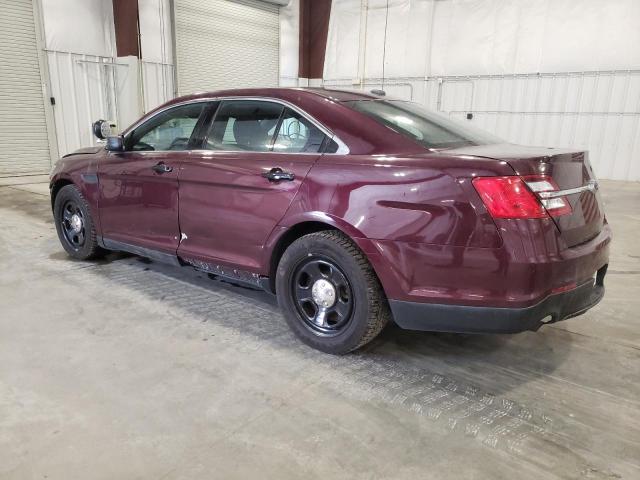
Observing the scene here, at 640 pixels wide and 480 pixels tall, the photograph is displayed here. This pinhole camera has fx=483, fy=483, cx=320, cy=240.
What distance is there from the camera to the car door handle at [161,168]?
3.23 metres

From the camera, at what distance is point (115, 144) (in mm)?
3619

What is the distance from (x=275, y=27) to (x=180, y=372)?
14123 mm

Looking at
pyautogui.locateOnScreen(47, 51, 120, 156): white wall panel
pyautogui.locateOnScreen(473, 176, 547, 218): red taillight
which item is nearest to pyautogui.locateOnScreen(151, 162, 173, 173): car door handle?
pyautogui.locateOnScreen(473, 176, 547, 218): red taillight

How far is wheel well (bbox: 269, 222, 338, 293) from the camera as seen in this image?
2594mm

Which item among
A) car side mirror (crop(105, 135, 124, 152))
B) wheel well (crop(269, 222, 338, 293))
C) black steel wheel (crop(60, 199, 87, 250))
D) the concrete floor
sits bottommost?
the concrete floor

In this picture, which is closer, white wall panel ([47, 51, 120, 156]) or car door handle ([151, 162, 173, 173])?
car door handle ([151, 162, 173, 173])

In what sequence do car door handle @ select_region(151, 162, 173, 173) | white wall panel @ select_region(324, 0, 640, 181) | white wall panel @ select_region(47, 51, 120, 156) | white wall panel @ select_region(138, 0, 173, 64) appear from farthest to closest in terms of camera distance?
1. white wall panel @ select_region(138, 0, 173, 64)
2. white wall panel @ select_region(47, 51, 120, 156)
3. white wall panel @ select_region(324, 0, 640, 181)
4. car door handle @ select_region(151, 162, 173, 173)

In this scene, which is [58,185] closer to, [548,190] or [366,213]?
[366,213]

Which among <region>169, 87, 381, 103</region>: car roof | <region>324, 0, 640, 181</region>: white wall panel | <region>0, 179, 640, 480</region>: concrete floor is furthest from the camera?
<region>324, 0, 640, 181</region>: white wall panel

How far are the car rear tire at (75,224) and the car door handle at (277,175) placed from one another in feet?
6.80

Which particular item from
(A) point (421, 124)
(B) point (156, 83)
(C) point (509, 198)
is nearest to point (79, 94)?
(B) point (156, 83)

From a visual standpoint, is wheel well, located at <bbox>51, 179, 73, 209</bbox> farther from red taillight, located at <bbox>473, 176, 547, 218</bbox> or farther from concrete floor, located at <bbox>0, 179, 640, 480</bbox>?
red taillight, located at <bbox>473, 176, 547, 218</bbox>

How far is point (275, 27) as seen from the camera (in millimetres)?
14617

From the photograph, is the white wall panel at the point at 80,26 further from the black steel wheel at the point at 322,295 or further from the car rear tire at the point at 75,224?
the black steel wheel at the point at 322,295
